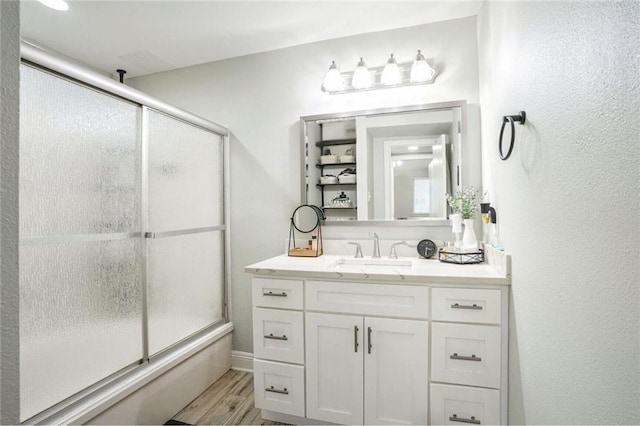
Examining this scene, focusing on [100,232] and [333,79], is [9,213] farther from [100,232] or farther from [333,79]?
[333,79]

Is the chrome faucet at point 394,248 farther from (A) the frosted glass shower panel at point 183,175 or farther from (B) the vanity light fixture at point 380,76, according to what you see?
(A) the frosted glass shower panel at point 183,175

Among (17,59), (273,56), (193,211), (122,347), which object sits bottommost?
(122,347)

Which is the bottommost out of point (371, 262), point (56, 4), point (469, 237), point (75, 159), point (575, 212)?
point (371, 262)

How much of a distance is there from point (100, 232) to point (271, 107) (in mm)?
1439

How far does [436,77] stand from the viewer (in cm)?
204

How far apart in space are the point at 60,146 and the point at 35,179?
18 centimetres

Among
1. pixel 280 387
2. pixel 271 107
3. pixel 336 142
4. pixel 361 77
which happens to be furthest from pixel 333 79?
pixel 280 387

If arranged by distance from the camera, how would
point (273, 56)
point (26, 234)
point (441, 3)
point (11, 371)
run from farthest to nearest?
point (273, 56) < point (441, 3) < point (26, 234) < point (11, 371)

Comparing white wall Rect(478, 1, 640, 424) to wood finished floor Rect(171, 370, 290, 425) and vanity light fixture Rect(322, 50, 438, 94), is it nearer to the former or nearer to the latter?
vanity light fixture Rect(322, 50, 438, 94)

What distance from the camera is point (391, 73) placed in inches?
80.3

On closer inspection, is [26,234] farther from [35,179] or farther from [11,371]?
[11,371]

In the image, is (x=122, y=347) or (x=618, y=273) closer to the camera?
(x=618, y=273)

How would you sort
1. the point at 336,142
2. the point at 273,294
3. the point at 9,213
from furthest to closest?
the point at 336,142, the point at 273,294, the point at 9,213

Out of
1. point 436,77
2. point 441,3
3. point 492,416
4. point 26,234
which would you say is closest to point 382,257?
point 492,416
